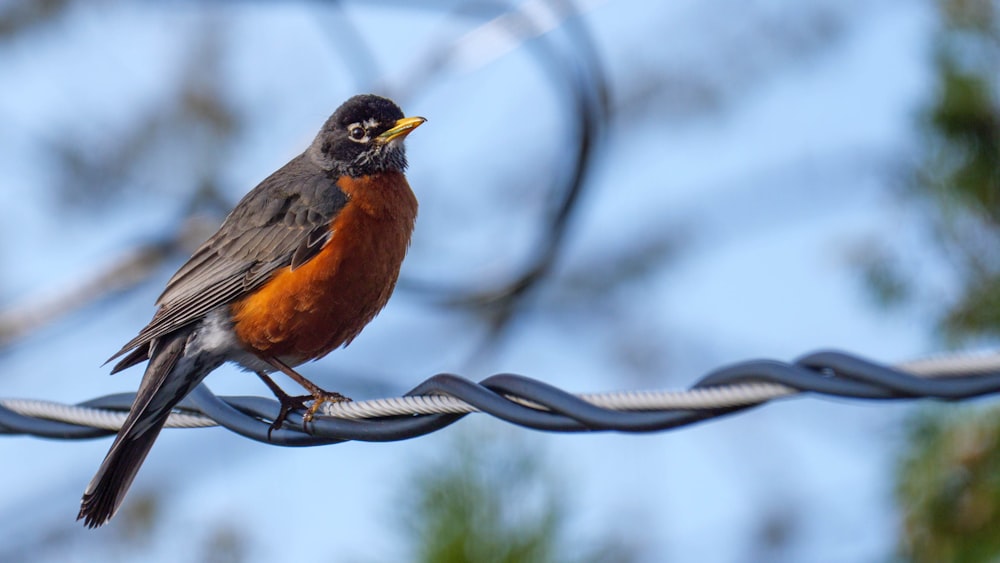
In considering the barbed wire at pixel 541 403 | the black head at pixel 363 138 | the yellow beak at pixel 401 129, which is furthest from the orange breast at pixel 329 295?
the barbed wire at pixel 541 403

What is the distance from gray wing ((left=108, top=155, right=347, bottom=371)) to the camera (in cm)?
412

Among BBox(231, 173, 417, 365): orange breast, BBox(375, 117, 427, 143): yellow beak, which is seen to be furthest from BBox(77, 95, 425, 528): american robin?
BBox(375, 117, 427, 143): yellow beak

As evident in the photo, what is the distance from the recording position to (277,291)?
415 cm

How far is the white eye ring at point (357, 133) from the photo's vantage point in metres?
4.90

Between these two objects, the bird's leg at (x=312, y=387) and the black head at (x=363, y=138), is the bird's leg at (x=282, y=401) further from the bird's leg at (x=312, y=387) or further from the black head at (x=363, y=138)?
the black head at (x=363, y=138)

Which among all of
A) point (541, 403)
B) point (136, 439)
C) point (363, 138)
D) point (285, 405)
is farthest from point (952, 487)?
point (363, 138)

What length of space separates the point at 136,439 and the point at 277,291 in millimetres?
742

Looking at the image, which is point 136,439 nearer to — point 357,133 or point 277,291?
point 277,291

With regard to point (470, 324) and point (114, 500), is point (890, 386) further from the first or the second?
point (470, 324)

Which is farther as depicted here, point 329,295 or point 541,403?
point 329,295

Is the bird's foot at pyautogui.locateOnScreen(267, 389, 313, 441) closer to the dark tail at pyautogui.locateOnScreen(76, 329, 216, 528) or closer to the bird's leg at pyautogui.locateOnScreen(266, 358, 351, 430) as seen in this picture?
the bird's leg at pyautogui.locateOnScreen(266, 358, 351, 430)

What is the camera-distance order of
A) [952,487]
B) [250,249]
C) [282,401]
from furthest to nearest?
[250,249]
[282,401]
[952,487]

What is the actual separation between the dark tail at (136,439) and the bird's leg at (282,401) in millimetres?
327

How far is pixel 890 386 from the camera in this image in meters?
1.88
